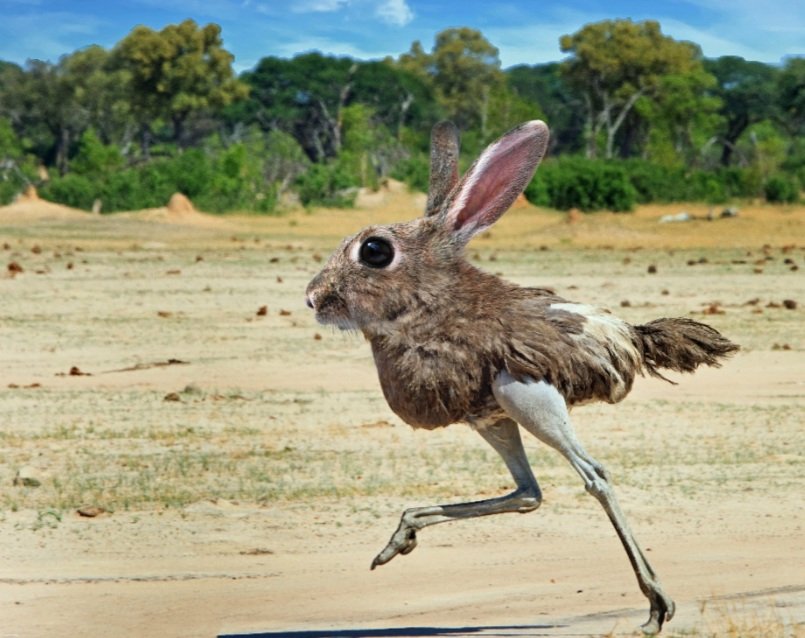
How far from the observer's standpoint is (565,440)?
214 inches

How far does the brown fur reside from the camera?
17.6 feet

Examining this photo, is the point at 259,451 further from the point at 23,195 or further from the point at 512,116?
the point at 512,116

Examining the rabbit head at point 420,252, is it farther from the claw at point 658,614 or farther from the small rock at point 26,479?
the small rock at point 26,479

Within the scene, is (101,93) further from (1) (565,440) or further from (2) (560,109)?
(1) (565,440)

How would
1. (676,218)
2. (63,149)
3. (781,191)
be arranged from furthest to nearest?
(63,149) → (781,191) → (676,218)

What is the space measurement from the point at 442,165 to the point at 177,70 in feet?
190

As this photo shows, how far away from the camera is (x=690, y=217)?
133 feet

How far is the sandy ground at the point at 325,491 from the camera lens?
623 centimetres

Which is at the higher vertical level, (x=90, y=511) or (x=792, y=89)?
(x=792, y=89)

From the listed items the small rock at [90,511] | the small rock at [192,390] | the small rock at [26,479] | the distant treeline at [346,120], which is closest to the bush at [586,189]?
the distant treeline at [346,120]

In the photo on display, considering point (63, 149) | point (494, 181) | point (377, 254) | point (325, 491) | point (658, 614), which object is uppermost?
point (494, 181)

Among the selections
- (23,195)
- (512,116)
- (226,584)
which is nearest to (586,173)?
(512,116)

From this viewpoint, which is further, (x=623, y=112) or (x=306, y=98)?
(x=306, y=98)

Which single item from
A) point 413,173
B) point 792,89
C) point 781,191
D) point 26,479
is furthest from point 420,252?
point 792,89
